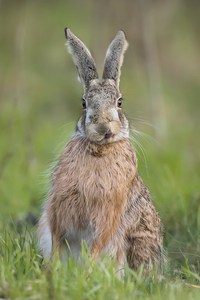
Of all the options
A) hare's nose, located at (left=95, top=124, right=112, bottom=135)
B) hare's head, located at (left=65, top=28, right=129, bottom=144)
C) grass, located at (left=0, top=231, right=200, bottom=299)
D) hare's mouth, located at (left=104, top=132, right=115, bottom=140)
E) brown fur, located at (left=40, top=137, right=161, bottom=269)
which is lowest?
grass, located at (left=0, top=231, right=200, bottom=299)

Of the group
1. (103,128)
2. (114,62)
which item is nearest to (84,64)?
(114,62)

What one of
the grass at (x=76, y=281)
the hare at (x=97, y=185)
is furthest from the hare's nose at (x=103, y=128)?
the grass at (x=76, y=281)

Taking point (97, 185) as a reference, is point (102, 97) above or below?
above

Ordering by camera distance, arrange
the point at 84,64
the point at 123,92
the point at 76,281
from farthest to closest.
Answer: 1. the point at 123,92
2. the point at 84,64
3. the point at 76,281

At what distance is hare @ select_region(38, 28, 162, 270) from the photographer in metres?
5.95

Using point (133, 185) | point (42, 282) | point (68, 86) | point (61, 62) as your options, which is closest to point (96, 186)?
point (133, 185)

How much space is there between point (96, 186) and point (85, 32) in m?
10.9

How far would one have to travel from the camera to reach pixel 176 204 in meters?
7.67

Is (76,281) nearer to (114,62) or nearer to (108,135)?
(108,135)

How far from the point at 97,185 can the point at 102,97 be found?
554 mm

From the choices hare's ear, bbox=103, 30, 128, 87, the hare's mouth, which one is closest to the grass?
the hare's mouth

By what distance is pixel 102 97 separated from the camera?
5.98m

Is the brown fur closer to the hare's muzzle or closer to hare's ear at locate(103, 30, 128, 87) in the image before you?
the hare's muzzle

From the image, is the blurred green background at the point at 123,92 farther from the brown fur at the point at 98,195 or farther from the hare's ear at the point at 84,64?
the hare's ear at the point at 84,64
